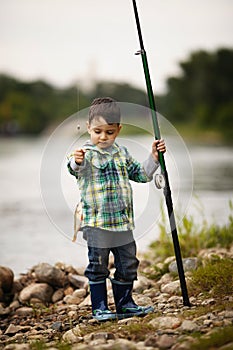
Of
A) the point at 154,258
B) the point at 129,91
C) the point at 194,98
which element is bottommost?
the point at 154,258

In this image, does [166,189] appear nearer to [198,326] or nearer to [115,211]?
[115,211]

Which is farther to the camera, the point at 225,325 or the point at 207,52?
the point at 207,52

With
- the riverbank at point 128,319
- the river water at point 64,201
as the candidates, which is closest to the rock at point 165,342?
the riverbank at point 128,319

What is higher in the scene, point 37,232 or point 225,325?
point 37,232

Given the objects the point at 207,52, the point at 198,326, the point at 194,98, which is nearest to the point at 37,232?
the point at 198,326

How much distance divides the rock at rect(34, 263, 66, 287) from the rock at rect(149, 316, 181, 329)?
1585mm

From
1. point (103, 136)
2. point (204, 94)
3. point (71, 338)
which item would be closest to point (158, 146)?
point (103, 136)

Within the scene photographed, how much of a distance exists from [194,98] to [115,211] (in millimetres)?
25723

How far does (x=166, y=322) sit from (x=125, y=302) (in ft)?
1.80

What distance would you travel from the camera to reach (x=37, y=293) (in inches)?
185

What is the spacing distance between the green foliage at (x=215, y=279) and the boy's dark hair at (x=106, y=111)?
1104 millimetres

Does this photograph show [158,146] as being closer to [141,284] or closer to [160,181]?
[160,181]

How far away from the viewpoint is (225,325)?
306 centimetres

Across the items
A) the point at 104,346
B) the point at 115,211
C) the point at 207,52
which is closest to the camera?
the point at 104,346
